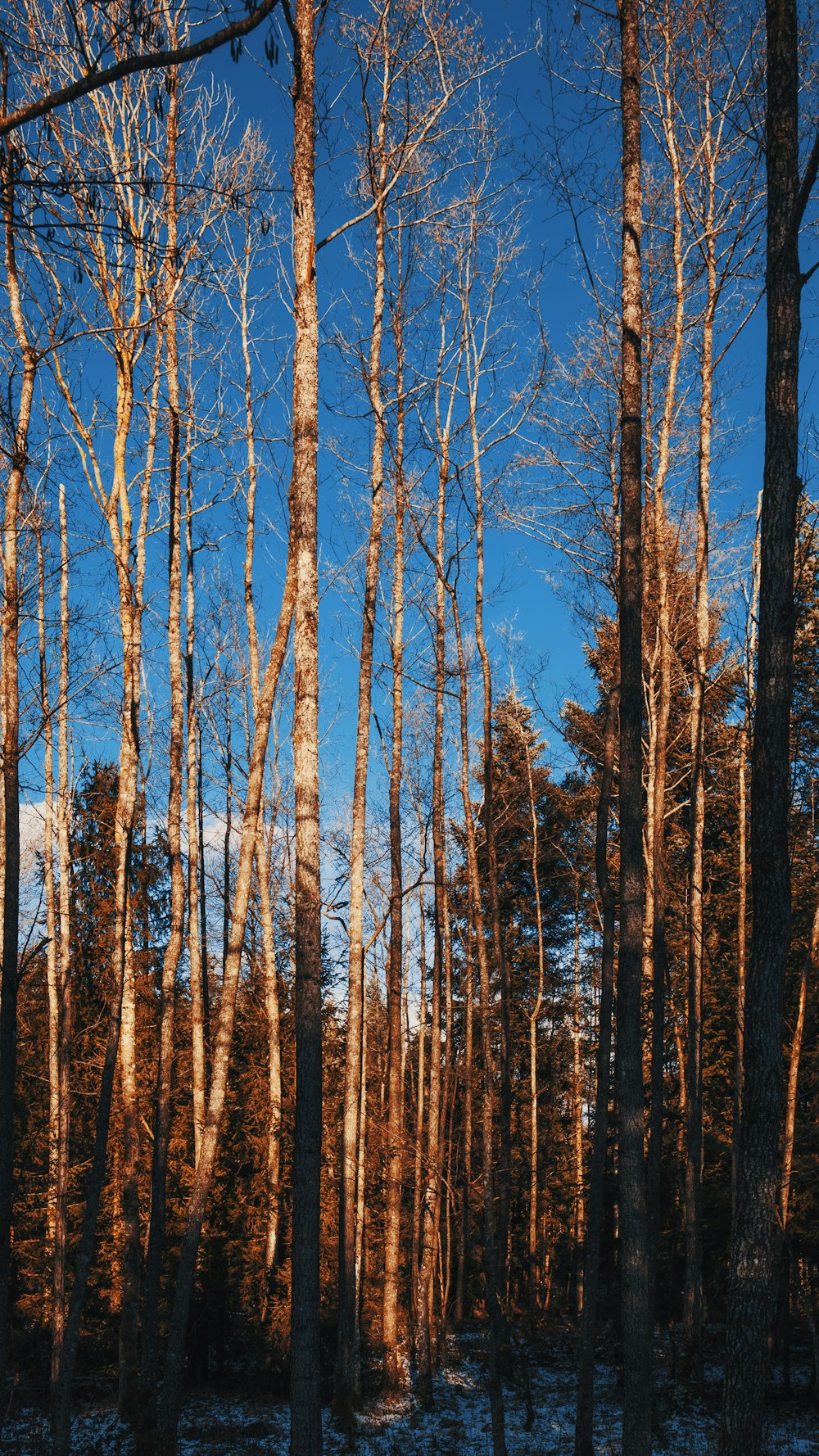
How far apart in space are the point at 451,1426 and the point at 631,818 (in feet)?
31.0

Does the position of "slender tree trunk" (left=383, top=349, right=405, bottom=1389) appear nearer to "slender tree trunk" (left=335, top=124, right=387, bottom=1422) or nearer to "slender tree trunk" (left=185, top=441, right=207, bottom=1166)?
"slender tree trunk" (left=335, top=124, right=387, bottom=1422)

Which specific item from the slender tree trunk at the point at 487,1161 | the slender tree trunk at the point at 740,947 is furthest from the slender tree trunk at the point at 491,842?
the slender tree trunk at the point at 740,947

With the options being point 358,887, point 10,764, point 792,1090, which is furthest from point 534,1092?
point 10,764

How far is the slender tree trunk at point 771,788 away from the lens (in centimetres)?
467

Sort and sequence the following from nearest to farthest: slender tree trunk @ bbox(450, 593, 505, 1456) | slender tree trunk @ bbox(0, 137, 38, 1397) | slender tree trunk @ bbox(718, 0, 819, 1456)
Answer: slender tree trunk @ bbox(718, 0, 819, 1456) < slender tree trunk @ bbox(0, 137, 38, 1397) < slender tree trunk @ bbox(450, 593, 505, 1456)

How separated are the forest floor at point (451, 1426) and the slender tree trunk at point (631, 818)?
519 cm

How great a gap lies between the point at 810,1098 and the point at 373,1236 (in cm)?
855

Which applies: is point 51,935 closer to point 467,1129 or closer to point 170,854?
point 170,854

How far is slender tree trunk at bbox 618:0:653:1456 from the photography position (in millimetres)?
6441

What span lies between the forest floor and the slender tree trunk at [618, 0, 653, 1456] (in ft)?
17.0

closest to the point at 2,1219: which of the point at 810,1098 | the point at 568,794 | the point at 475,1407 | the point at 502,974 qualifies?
the point at 502,974

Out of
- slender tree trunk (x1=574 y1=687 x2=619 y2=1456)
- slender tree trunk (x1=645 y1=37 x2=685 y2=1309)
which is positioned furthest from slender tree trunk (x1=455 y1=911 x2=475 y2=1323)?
slender tree trunk (x1=645 y1=37 x2=685 y2=1309)

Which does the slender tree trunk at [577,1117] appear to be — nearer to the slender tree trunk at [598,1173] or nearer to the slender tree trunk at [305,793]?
the slender tree trunk at [598,1173]

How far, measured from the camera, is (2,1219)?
695 cm
